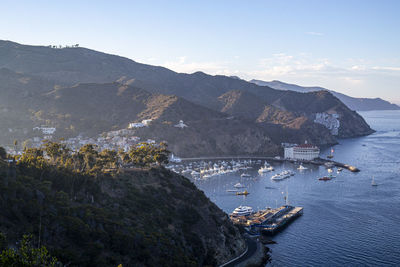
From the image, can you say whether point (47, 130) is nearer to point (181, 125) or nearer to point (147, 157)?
point (181, 125)

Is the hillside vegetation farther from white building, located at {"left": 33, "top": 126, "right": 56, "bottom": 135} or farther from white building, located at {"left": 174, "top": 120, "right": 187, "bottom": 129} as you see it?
white building, located at {"left": 174, "top": 120, "right": 187, "bottom": 129}

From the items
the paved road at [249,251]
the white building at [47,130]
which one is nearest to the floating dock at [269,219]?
the paved road at [249,251]

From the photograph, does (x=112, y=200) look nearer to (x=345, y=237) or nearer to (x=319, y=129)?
(x=345, y=237)

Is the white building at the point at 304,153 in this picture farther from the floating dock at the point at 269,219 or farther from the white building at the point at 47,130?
the white building at the point at 47,130

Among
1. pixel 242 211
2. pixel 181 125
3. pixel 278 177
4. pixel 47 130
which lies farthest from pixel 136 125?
pixel 242 211

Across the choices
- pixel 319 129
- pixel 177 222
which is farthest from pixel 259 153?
pixel 177 222
